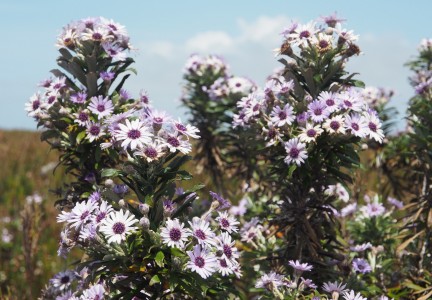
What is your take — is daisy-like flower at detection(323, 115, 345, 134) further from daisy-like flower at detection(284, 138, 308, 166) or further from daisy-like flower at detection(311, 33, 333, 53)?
daisy-like flower at detection(311, 33, 333, 53)

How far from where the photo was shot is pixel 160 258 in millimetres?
2852

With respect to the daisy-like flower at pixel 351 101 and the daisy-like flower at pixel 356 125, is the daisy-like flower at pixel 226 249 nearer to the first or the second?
the daisy-like flower at pixel 356 125

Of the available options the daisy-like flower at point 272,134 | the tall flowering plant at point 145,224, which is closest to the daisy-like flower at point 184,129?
the tall flowering plant at point 145,224

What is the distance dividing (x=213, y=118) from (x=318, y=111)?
289cm

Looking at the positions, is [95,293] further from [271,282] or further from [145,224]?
[271,282]

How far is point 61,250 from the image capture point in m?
3.32

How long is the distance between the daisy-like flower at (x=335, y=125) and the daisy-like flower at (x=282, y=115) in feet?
0.78

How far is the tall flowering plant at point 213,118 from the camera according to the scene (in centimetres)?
605

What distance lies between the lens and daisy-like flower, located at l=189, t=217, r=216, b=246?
2.94 m

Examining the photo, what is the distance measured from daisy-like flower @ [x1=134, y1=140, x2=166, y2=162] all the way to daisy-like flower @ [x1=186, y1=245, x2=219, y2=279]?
0.53m

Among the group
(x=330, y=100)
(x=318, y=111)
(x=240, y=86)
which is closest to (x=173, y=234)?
(x=318, y=111)

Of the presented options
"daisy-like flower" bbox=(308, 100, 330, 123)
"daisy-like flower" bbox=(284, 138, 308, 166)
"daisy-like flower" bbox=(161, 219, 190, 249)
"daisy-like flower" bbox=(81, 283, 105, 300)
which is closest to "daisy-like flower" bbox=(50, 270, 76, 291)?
"daisy-like flower" bbox=(81, 283, 105, 300)

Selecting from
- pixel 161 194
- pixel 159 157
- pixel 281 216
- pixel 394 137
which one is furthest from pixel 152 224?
pixel 394 137

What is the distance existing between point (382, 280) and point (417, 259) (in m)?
0.35
